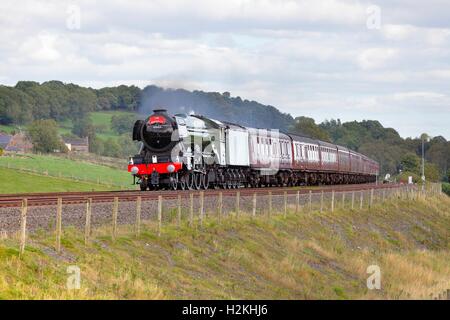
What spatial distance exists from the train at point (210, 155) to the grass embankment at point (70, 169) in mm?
19989

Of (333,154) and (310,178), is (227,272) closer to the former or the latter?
(310,178)

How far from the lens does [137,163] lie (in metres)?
40.5

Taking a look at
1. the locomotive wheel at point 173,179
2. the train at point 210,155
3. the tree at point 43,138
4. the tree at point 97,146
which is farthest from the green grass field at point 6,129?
the locomotive wheel at point 173,179

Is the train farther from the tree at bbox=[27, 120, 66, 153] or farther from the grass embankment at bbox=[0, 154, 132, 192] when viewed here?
the tree at bbox=[27, 120, 66, 153]

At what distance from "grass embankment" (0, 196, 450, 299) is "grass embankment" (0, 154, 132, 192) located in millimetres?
40917

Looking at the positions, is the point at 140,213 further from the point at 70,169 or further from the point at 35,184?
the point at 70,169

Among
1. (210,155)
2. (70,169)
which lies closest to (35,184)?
(70,169)

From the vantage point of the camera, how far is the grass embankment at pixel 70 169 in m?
78.4

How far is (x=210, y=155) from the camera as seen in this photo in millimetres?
42969

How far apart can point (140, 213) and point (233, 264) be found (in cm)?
447

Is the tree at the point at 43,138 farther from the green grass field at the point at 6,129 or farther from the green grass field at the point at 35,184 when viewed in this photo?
the green grass field at the point at 35,184
